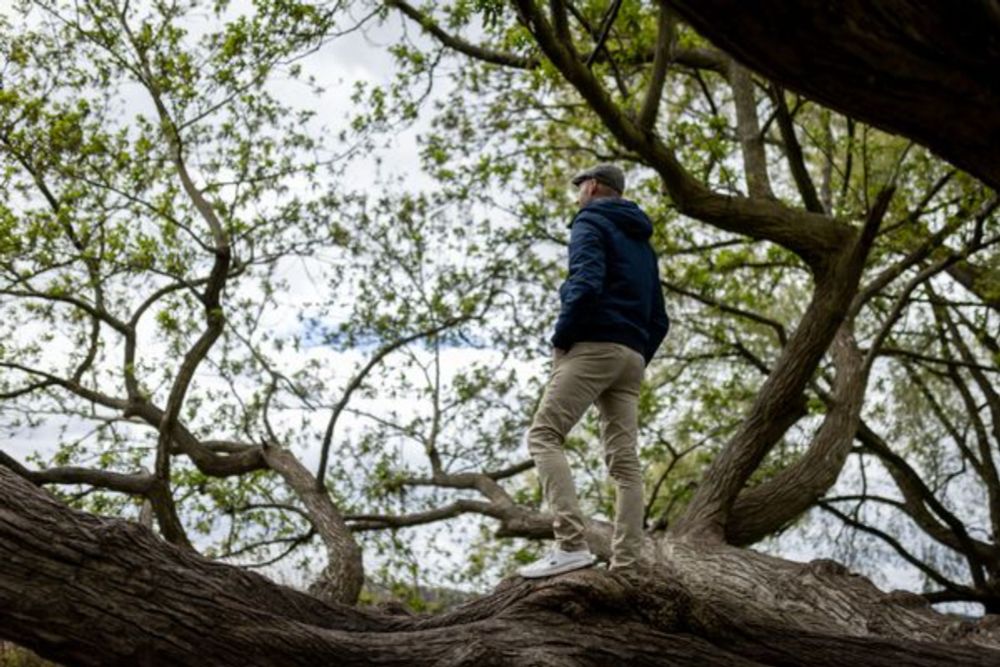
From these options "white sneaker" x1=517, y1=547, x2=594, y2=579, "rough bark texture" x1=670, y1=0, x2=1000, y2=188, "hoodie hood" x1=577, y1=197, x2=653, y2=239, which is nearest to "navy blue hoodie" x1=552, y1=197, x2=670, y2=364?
"hoodie hood" x1=577, y1=197, x2=653, y2=239

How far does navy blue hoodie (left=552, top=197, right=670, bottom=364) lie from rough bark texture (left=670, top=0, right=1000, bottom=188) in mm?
2399

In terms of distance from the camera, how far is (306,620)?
509 cm

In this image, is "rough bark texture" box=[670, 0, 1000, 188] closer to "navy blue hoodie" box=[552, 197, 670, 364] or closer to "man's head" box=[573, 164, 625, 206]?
"navy blue hoodie" box=[552, 197, 670, 364]

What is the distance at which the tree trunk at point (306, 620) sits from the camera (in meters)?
4.05

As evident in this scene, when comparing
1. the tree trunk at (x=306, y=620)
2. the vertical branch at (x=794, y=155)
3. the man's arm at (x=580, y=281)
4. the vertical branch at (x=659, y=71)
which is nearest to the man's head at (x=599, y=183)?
the man's arm at (x=580, y=281)

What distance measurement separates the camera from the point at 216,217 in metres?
10.3

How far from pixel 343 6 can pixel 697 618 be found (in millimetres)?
6301

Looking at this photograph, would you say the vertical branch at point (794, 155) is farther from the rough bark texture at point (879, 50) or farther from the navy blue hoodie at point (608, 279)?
the rough bark texture at point (879, 50)

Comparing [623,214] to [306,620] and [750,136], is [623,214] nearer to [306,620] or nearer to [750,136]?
[306,620]

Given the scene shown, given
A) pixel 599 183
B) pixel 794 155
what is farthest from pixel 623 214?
pixel 794 155

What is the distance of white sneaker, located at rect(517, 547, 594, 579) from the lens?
5.13m

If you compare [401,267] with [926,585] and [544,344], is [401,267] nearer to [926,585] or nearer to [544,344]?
[544,344]

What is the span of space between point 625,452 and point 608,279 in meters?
0.90

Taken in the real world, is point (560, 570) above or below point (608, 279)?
below
